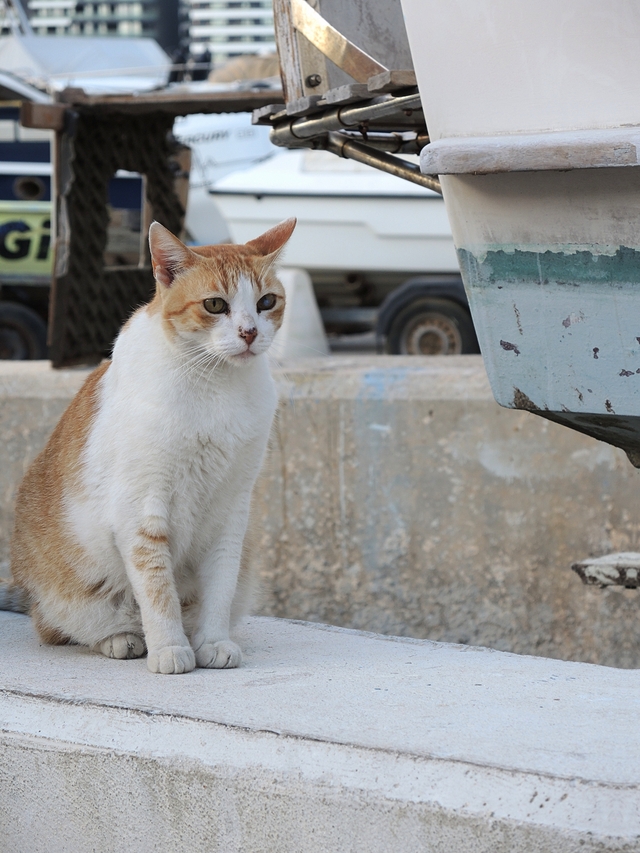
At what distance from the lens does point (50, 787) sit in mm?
1815

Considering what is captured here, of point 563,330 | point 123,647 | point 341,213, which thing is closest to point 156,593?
point 123,647

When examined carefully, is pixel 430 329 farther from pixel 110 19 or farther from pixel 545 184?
pixel 110 19

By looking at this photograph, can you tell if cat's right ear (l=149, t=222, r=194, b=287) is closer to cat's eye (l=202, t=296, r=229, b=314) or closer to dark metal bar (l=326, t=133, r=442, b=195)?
cat's eye (l=202, t=296, r=229, b=314)

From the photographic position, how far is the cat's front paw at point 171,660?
6.87 feet

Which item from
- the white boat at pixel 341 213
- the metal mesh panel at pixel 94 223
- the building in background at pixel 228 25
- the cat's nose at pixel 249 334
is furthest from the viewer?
the building in background at pixel 228 25

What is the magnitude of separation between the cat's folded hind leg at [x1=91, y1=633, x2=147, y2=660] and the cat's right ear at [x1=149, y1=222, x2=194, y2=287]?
81 cm

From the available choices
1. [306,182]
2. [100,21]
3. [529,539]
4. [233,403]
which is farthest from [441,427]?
[100,21]

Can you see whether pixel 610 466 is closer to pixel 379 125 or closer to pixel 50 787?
pixel 379 125

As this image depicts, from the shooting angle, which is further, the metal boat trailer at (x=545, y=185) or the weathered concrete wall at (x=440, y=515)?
the weathered concrete wall at (x=440, y=515)

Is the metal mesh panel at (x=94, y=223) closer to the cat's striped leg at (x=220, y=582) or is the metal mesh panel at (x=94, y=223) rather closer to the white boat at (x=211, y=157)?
the cat's striped leg at (x=220, y=582)

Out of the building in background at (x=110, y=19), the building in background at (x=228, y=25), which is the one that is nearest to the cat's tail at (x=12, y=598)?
the building in background at (x=110, y=19)

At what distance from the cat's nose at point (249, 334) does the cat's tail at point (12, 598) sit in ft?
3.60

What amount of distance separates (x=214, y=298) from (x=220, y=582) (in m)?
0.63

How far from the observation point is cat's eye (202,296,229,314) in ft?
6.87
